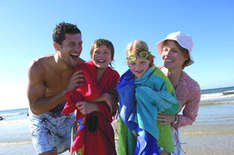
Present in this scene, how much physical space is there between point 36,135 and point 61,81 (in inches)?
34.7

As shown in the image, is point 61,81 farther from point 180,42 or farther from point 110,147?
point 180,42

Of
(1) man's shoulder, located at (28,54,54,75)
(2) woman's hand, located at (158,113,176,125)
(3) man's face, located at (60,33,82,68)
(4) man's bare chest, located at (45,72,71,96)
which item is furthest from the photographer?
(4) man's bare chest, located at (45,72,71,96)

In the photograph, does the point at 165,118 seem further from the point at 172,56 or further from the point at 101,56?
the point at 101,56

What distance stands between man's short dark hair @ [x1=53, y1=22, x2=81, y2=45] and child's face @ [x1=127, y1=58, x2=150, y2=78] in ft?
3.06

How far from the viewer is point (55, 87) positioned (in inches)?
104

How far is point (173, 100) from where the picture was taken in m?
1.85

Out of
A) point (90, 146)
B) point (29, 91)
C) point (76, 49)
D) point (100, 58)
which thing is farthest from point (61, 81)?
point (90, 146)

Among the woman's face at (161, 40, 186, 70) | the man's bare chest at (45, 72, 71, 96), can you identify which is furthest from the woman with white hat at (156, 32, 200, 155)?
the man's bare chest at (45, 72, 71, 96)

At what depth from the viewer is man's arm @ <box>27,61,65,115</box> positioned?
2342mm

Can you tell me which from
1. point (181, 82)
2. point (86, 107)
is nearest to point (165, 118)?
point (181, 82)

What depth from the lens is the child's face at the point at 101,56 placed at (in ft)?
7.04

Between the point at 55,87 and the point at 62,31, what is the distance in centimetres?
83

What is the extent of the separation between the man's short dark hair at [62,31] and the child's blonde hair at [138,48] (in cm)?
83

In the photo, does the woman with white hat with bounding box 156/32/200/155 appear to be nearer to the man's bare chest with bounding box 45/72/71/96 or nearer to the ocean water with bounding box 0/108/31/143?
the man's bare chest with bounding box 45/72/71/96
